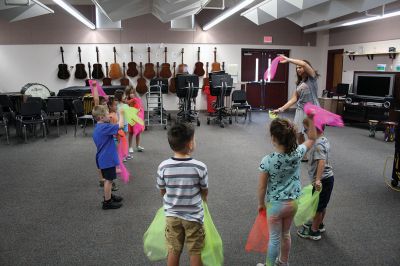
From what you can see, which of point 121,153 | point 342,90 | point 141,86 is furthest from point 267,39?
point 121,153

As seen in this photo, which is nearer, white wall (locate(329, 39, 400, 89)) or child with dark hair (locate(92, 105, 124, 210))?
child with dark hair (locate(92, 105, 124, 210))

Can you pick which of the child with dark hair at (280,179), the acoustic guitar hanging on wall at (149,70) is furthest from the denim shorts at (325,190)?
the acoustic guitar hanging on wall at (149,70)

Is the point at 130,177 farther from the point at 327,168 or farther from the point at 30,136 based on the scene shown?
the point at 30,136

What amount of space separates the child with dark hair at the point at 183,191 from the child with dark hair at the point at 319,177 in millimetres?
1045

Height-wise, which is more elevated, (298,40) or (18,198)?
(298,40)

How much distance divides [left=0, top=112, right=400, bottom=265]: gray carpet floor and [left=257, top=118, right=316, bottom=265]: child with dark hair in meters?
0.62

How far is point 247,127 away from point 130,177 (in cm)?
497

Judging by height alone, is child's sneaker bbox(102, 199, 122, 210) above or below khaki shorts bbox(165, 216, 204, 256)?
below

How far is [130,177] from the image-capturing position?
491 centimetres

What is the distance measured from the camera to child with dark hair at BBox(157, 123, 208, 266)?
200cm

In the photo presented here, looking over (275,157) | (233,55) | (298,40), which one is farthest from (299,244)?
(298,40)

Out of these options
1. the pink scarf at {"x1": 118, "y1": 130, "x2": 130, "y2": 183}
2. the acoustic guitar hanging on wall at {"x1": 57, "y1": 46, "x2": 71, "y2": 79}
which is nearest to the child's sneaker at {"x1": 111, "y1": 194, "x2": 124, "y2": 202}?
the pink scarf at {"x1": 118, "y1": 130, "x2": 130, "y2": 183}

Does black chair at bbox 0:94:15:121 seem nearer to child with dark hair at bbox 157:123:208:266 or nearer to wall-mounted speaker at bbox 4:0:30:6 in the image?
wall-mounted speaker at bbox 4:0:30:6

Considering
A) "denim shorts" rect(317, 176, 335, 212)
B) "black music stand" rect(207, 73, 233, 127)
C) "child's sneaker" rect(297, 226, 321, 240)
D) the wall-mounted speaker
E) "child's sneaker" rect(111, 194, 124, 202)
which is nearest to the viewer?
"denim shorts" rect(317, 176, 335, 212)
